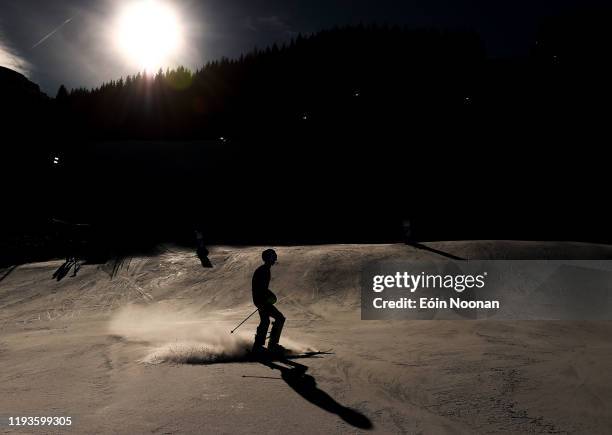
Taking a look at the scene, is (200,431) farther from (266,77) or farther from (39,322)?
(266,77)

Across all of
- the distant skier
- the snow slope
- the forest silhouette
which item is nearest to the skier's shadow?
the snow slope

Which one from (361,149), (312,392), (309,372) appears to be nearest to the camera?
(312,392)

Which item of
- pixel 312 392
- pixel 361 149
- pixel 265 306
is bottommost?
pixel 312 392

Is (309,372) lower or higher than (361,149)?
lower

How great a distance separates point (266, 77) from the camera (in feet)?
254

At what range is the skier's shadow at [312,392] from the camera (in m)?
4.62

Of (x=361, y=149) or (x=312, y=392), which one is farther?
(x=361, y=149)

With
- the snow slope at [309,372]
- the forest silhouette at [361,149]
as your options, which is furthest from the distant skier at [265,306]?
the forest silhouette at [361,149]

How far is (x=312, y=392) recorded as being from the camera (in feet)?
17.7

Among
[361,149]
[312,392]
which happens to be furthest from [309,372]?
[361,149]

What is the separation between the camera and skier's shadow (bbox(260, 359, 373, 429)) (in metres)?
4.62

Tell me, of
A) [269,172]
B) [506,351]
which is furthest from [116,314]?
[269,172]

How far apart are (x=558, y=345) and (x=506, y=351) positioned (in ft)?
3.21

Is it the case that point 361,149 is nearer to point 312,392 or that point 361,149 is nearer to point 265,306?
point 265,306
